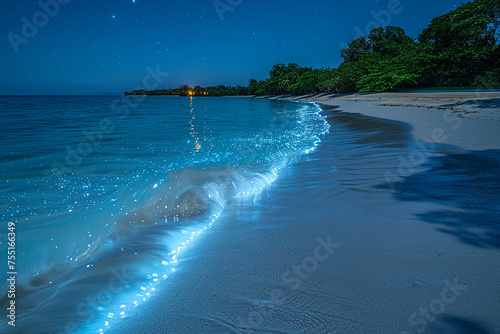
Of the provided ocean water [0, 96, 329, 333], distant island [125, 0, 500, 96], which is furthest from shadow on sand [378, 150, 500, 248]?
distant island [125, 0, 500, 96]

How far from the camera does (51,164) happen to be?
7.89m

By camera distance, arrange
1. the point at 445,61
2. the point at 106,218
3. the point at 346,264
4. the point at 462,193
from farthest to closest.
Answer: the point at 445,61 < the point at 106,218 < the point at 462,193 < the point at 346,264

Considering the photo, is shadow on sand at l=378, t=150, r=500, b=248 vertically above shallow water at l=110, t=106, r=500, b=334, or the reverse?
shadow on sand at l=378, t=150, r=500, b=248

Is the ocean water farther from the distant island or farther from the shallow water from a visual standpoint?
the distant island

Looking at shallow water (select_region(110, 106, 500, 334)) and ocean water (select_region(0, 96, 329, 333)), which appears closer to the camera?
shallow water (select_region(110, 106, 500, 334))

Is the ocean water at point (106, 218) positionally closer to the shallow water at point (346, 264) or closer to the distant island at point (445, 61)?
the shallow water at point (346, 264)

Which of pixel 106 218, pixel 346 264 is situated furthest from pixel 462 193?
pixel 106 218

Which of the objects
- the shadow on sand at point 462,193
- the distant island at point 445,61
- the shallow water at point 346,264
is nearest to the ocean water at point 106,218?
the shallow water at point 346,264

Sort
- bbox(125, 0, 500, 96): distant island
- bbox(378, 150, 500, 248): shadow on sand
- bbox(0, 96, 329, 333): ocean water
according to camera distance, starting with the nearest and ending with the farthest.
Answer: bbox(0, 96, 329, 333): ocean water
bbox(378, 150, 500, 248): shadow on sand
bbox(125, 0, 500, 96): distant island


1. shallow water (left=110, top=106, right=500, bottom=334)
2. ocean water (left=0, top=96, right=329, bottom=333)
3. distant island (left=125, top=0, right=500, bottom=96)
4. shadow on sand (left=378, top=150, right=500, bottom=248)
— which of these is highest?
distant island (left=125, top=0, right=500, bottom=96)

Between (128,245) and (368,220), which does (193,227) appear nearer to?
(128,245)

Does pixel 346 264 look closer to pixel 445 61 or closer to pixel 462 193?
pixel 462 193

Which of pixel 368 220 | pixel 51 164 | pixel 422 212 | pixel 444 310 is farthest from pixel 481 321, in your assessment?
pixel 51 164

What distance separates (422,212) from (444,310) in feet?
5.88
